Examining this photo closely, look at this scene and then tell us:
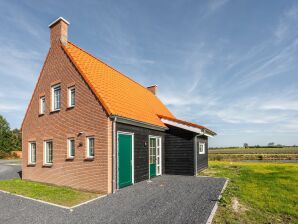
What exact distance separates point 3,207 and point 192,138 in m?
11.2

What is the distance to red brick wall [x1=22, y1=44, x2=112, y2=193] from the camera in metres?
10.9

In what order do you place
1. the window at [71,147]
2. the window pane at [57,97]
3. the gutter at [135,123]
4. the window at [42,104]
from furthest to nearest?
the window at [42,104]
the window pane at [57,97]
the window at [71,147]
the gutter at [135,123]

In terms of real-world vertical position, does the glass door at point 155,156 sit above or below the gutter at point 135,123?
below

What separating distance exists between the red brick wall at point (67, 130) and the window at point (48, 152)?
1.23 ft

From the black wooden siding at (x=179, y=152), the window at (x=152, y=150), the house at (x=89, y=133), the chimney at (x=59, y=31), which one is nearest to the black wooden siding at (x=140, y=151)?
the house at (x=89, y=133)

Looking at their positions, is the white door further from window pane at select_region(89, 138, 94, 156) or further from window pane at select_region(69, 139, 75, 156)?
window pane at select_region(69, 139, 75, 156)

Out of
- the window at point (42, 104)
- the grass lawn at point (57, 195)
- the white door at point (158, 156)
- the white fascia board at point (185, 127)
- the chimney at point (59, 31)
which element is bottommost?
the grass lawn at point (57, 195)

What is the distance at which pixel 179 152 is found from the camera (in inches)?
647

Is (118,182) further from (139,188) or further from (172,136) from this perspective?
(172,136)

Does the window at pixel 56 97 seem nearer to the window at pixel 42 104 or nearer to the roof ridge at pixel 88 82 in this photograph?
the window at pixel 42 104

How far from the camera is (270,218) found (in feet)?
22.6

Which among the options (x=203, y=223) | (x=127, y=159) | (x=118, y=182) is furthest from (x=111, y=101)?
(x=203, y=223)

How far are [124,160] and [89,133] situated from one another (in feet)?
7.26

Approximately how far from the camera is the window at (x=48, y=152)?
14297 mm
